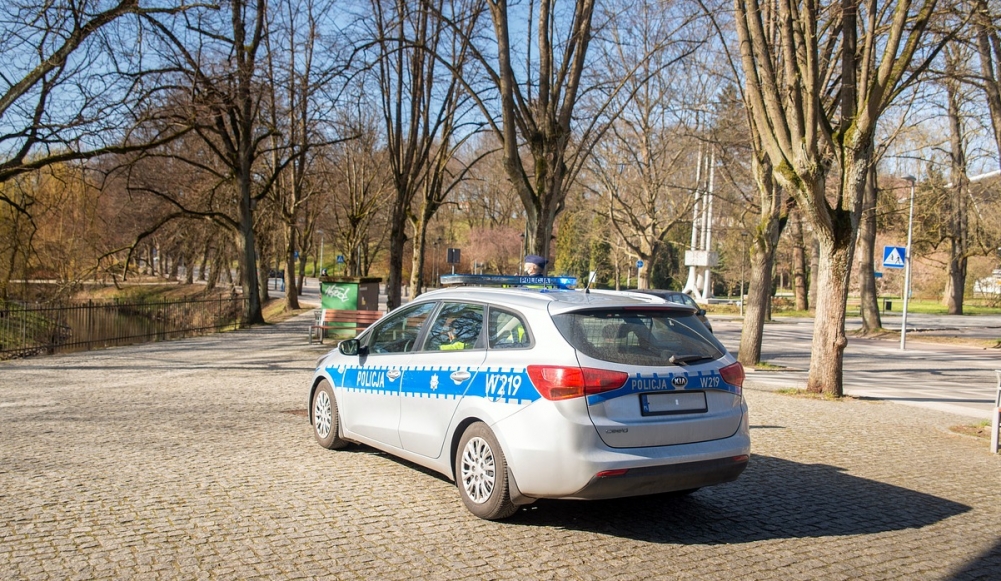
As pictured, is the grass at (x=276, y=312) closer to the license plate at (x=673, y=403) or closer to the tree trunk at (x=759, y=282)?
the tree trunk at (x=759, y=282)

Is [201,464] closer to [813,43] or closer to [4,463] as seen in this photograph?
[4,463]

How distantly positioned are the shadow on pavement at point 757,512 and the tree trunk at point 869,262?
891 inches

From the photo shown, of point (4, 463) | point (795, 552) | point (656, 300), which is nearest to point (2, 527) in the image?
point (4, 463)

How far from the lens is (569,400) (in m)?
5.11

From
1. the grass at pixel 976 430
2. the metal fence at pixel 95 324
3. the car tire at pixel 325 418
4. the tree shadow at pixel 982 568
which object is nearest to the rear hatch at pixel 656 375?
the tree shadow at pixel 982 568

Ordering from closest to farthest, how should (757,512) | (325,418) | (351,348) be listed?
1. (757,512)
2. (351,348)
3. (325,418)

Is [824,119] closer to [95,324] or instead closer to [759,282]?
[759,282]

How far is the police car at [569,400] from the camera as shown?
511 cm

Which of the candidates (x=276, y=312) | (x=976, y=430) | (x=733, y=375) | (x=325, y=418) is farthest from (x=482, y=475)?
(x=276, y=312)

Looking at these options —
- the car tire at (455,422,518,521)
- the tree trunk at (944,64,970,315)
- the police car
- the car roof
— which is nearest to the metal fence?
the police car

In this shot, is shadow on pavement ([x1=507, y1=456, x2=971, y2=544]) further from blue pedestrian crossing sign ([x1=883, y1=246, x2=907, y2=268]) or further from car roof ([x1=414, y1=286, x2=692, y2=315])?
blue pedestrian crossing sign ([x1=883, y1=246, x2=907, y2=268])

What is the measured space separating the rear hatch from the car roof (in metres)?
0.04

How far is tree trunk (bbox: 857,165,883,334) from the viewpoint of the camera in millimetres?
28703

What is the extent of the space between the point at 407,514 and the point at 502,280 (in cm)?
320
